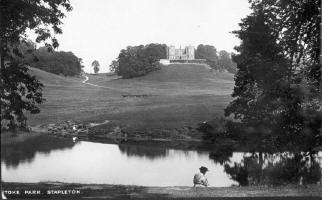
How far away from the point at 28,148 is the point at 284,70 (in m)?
17.6

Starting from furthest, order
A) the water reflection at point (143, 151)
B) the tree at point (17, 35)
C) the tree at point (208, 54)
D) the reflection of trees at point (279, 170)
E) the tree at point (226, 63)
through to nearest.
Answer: the water reflection at point (143, 151)
the tree at point (226, 63)
the tree at point (208, 54)
the reflection of trees at point (279, 170)
the tree at point (17, 35)

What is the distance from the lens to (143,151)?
35.1 m

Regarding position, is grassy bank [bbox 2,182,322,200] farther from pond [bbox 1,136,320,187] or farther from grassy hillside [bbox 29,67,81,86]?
grassy hillside [bbox 29,67,81,86]

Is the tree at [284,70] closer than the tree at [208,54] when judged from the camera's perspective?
Yes

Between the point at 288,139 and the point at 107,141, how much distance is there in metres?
17.6

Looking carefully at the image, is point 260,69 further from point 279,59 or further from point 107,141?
point 107,141

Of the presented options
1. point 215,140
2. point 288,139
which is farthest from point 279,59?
point 215,140

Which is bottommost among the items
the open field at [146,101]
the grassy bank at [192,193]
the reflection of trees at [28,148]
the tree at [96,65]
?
the reflection of trees at [28,148]

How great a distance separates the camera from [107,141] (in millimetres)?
36906

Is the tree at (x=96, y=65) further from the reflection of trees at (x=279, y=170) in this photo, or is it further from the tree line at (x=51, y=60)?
the reflection of trees at (x=279, y=170)

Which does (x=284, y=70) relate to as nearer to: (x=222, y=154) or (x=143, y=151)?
(x=222, y=154)

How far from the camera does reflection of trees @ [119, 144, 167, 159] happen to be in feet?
112

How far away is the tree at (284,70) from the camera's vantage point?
2223cm

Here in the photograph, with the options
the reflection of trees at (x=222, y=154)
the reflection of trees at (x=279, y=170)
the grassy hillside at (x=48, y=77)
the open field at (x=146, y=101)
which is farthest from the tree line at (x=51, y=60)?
the reflection of trees at (x=279, y=170)
